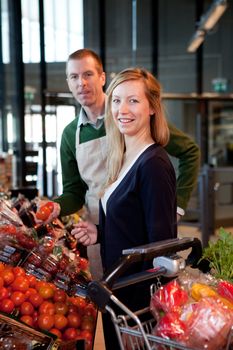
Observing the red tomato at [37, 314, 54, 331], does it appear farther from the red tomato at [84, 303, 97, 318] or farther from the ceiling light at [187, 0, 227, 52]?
the ceiling light at [187, 0, 227, 52]

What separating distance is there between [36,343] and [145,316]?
12.9 inches

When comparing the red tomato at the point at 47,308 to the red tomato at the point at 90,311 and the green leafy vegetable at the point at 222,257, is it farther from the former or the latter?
the green leafy vegetable at the point at 222,257

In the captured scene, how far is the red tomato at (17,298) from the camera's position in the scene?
157 centimetres

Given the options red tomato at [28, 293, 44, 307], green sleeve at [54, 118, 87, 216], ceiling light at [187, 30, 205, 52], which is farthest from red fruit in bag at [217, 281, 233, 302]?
ceiling light at [187, 30, 205, 52]

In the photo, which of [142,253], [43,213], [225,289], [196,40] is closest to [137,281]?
[142,253]

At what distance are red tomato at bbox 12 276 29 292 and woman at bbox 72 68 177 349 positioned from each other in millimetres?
311

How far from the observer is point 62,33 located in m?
8.09

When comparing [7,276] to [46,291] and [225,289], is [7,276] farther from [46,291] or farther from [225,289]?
[225,289]

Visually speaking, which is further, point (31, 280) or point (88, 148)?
point (88, 148)

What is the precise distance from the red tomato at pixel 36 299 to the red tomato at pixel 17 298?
25 mm

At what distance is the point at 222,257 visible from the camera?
1453mm

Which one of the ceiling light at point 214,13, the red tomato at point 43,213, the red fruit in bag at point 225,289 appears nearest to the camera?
the red fruit in bag at point 225,289

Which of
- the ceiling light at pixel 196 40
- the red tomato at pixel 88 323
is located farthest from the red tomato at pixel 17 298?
the ceiling light at pixel 196 40

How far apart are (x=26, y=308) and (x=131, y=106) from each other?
2.50 feet
